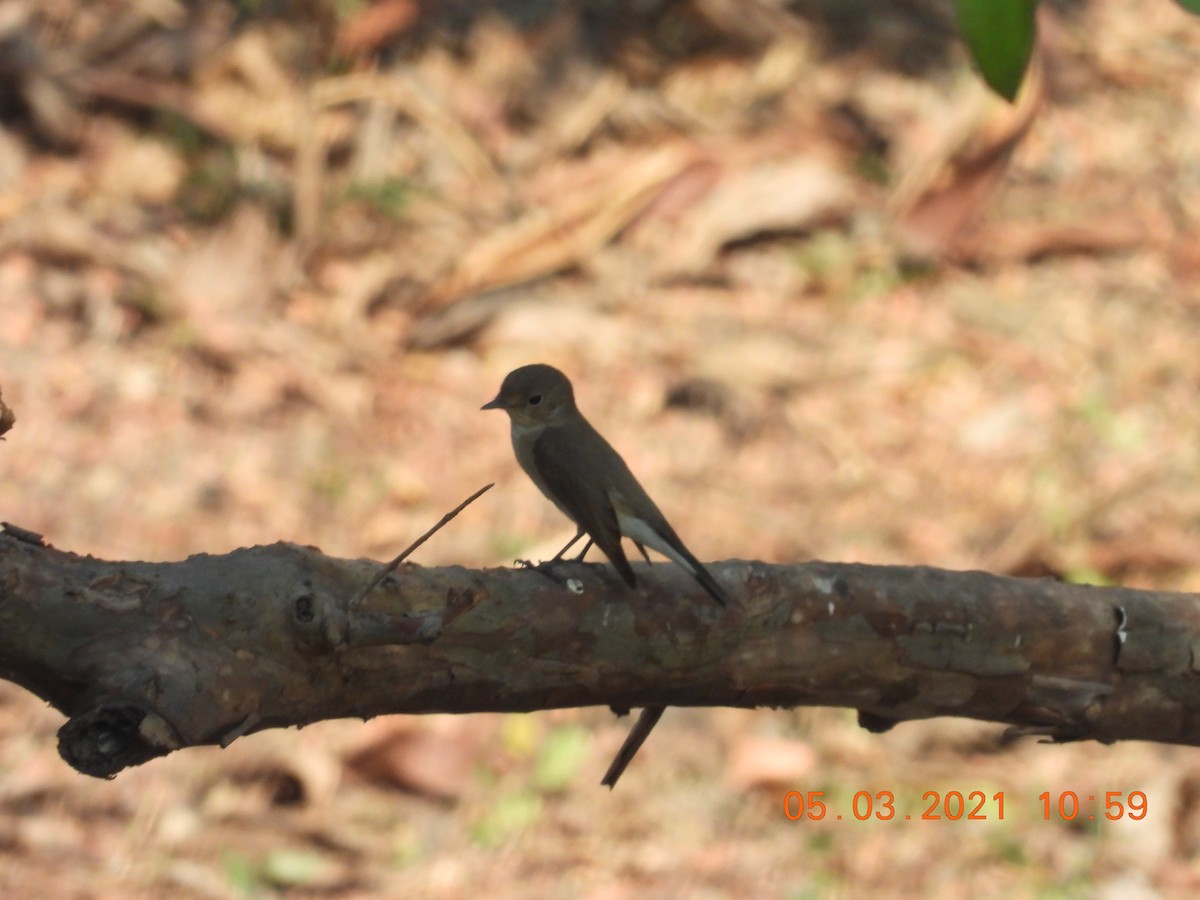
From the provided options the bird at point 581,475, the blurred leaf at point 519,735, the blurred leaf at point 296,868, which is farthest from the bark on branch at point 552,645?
the blurred leaf at point 519,735

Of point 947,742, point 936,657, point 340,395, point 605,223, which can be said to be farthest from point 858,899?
point 605,223

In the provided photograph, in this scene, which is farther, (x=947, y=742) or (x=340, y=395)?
(x=340, y=395)

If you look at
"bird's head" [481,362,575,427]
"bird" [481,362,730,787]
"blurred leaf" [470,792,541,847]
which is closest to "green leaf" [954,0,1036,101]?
"bird" [481,362,730,787]

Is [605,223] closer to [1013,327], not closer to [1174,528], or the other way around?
[1013,327]
